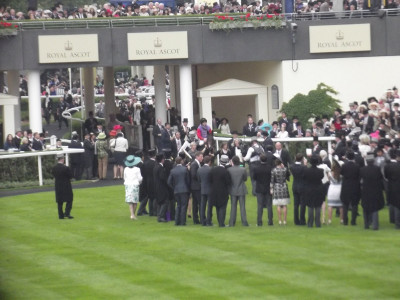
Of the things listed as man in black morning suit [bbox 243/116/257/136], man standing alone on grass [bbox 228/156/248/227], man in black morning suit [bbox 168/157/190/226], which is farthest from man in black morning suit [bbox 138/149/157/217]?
man in black morning suit [bbox 243/116/257/136]

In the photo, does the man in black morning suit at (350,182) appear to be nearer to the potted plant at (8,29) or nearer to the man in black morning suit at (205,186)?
the man in black morning suit at (205,186)

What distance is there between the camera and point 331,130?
103 feet

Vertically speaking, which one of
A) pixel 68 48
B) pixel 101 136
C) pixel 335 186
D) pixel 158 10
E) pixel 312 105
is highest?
pixel 158 10

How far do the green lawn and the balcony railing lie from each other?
15.2 metres

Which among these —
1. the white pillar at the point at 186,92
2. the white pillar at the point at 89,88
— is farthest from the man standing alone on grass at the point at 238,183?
the white pillar at the point at 89,88

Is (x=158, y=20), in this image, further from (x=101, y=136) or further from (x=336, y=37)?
(x=101, y=136)

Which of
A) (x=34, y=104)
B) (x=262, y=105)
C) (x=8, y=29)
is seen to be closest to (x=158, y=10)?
(x=262, y=105)

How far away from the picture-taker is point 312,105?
37.8 meters

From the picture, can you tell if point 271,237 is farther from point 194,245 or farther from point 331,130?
point 331,130

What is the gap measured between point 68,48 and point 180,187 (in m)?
17.5

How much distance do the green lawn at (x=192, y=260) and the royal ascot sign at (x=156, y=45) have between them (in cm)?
1523

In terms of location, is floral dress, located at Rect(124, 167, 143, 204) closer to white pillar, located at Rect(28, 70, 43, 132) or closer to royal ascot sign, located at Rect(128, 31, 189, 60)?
royal ascot sign, located at Rect(128, 31, 189, 60)

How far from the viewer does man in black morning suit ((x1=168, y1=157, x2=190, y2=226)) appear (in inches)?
924

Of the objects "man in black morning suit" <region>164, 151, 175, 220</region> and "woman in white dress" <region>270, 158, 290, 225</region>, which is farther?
"man in black morning suit" <region>164, 151, 175, 220</region>
